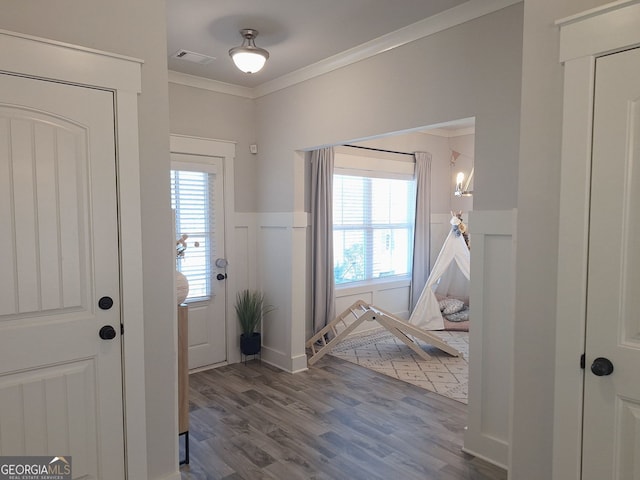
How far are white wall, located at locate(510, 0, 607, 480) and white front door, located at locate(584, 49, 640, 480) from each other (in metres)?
0.15

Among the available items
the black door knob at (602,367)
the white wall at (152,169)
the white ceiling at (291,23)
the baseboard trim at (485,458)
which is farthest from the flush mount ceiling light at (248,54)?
the baseboard trim at (485,458)

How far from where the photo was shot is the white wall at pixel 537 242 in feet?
5.70

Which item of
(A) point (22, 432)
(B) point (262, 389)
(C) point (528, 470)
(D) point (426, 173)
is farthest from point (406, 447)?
(D) point (426, 173)

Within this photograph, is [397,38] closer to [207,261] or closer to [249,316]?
[207,261]

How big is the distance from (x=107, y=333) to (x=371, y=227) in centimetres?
419

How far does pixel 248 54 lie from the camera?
10.2 feet

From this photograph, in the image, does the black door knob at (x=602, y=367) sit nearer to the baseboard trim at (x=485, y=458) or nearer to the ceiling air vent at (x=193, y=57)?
the baseboard trim at (x=485, y=458)

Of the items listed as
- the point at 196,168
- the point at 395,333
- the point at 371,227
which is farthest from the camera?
the point at 371,227

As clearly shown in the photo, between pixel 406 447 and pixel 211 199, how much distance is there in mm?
2841

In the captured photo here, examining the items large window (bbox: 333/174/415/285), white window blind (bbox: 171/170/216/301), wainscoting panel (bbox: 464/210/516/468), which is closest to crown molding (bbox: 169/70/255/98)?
white window blind (bbox: 171/170/216/301)

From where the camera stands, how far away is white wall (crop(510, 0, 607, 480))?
5.70 ft

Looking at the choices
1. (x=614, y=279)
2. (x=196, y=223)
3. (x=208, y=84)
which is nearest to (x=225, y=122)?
(x=208, y=84)

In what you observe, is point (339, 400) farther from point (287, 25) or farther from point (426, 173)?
point (426, 173)

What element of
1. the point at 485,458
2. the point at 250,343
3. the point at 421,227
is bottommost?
the point at 485,458
